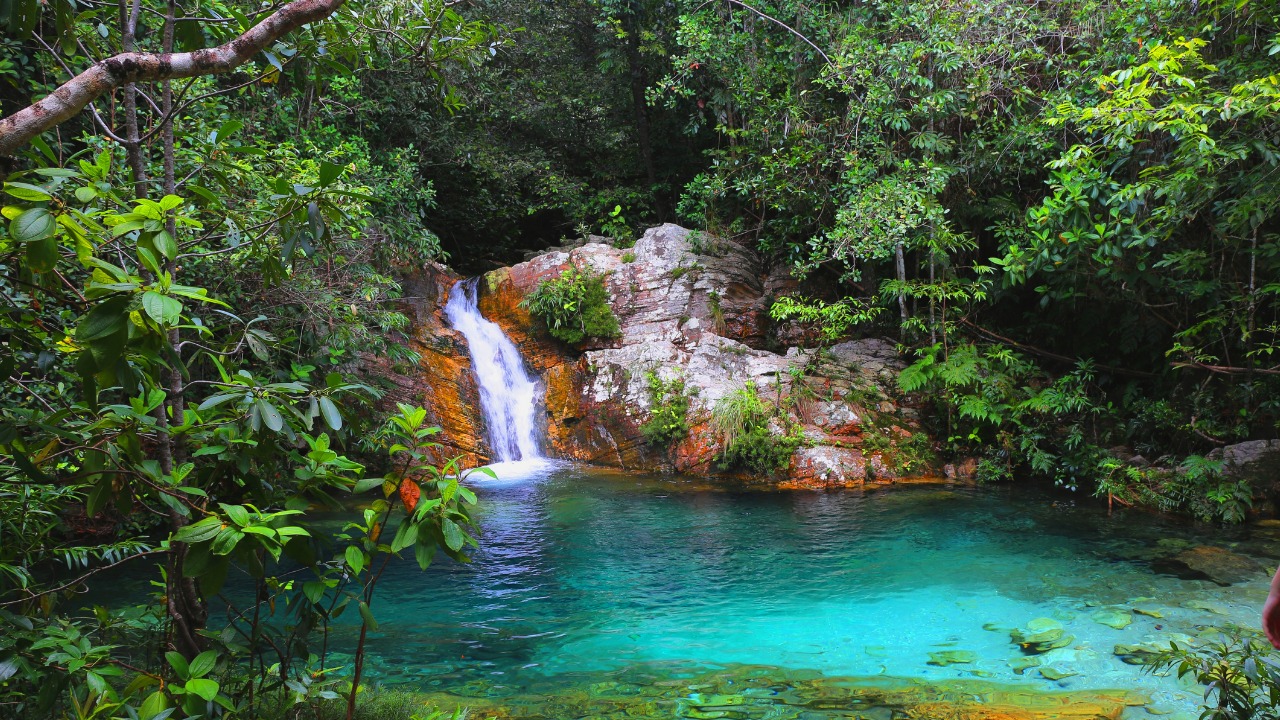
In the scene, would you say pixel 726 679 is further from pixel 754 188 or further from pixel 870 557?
pixel 754 188

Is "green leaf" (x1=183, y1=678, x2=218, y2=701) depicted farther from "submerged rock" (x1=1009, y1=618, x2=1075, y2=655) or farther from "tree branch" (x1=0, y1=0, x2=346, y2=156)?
"submerged rock" (x1=1009, y1=618, x2=1075, y2=655)

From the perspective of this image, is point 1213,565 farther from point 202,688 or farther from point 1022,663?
point 202,688

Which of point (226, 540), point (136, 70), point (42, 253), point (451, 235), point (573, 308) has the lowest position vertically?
point (226, 540)

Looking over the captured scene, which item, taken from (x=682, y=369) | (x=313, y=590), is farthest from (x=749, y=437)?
(x=313, y=590)

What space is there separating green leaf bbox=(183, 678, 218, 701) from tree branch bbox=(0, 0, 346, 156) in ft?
4.78

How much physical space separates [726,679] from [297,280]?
20.4ft

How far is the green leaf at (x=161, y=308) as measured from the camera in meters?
1.63

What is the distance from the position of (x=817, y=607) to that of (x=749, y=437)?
4.57 m

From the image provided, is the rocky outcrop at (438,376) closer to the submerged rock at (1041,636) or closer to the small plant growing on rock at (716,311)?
the small plant growing on rock at (716,311)

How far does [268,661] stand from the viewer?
405 cm

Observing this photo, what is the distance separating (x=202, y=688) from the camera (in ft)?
6.40

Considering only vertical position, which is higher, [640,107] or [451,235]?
[640,107]

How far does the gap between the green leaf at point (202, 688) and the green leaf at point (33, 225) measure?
121 centimetres

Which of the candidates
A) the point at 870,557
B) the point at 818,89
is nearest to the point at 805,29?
the point at 818,89
